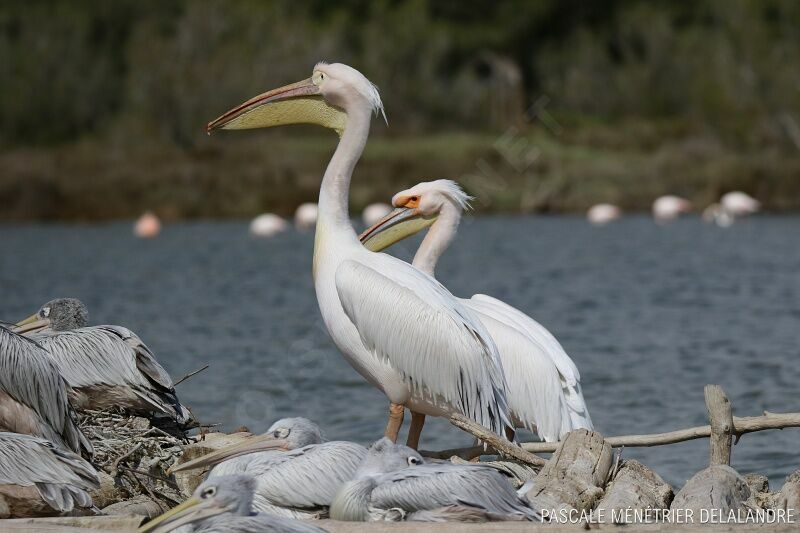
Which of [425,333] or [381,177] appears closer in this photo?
A: [425,333]

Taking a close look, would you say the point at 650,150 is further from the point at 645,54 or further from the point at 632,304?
the point at 632,304

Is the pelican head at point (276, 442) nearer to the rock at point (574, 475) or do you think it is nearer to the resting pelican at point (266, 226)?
the rock at point (574, 475)

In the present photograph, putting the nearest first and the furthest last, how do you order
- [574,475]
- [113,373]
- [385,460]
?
[385,460] → [574,475] → [113,373]

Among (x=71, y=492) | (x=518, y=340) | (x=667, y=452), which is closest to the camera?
(x=71, y=492)

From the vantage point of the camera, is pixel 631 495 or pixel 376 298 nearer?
pixel 631 495

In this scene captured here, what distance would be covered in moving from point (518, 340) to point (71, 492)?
2.35 metres

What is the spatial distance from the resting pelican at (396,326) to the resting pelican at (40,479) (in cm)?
137

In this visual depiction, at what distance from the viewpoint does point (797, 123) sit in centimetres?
3306

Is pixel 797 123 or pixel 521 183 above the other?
pixel 797 123

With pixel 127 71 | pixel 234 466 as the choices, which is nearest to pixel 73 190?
pixel 127 71

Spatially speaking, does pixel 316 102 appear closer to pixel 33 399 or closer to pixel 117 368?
pixel 117 368

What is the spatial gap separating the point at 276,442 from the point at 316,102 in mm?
1742

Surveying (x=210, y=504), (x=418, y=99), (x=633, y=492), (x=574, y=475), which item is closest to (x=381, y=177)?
(x=418, y=99)

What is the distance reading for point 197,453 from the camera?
550 cm
